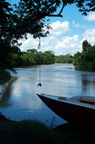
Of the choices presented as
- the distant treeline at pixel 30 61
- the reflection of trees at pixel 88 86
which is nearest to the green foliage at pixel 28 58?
the distant treeline at pixel 30 61

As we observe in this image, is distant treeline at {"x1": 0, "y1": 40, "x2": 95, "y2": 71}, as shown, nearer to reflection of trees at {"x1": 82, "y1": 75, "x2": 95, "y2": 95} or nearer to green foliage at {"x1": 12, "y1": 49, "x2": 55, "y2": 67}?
green foliage at {"x1": 12, "y1": 49, "x2": 55, "y2": 67}

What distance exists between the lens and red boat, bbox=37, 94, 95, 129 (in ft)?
19.5

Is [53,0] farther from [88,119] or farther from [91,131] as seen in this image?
[91,131]

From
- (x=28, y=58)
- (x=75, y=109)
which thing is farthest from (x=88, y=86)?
(x=28, y=58)

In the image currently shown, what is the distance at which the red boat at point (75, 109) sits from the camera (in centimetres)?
596

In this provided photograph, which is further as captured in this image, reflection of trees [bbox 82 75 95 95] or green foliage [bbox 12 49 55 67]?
reflection of trees [bbox 82 75 95 95]

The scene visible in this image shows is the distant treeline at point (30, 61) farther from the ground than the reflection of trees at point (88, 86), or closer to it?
farther from the ground

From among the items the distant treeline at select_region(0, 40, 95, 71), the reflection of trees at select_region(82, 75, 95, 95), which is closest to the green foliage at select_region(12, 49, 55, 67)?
the distant treeline at select_region(0, 40, 95, 71)

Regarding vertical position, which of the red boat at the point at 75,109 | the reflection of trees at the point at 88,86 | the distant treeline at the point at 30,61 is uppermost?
the distant treeline at the point at 30,61

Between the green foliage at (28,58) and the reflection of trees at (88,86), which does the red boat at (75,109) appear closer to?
the green foliage at (28,58)

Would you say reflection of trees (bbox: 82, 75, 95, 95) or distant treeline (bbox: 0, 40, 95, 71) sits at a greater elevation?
distant treeline (bbox: 0, 40, 95, 71)

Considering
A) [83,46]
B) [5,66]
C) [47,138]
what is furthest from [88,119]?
[83,46]

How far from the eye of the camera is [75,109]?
623 centimetres

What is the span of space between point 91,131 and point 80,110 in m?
0.97
